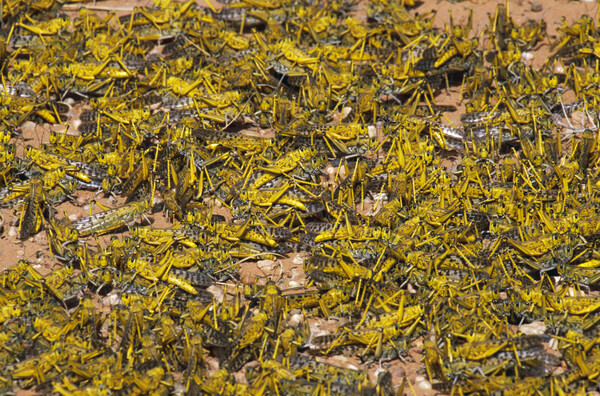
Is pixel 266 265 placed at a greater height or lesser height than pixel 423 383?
greater

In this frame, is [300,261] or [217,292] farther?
[300,261]

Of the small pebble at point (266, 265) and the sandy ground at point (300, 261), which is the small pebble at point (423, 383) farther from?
the small pebble at point (266, 265)

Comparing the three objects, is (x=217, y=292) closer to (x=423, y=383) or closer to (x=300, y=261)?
(x=300, y=261)

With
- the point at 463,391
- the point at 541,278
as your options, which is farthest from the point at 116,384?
the point at 541,278

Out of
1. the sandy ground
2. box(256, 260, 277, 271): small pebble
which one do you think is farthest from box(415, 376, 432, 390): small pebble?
box(256, 260, 277, 271): small pebble

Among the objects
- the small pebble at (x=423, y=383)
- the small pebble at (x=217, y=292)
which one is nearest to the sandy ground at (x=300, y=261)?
the small pebble at (x=423, y=383)

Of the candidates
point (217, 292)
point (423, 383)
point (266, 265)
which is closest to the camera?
point (423, 383)

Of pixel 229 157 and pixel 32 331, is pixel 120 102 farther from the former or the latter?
pixel 32 331

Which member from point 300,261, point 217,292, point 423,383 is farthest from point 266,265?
point 423,383

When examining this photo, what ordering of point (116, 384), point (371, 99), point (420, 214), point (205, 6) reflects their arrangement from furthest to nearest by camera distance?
point (205, 6)
point (371, 99)
point (420, 214)
point (116, 384)
